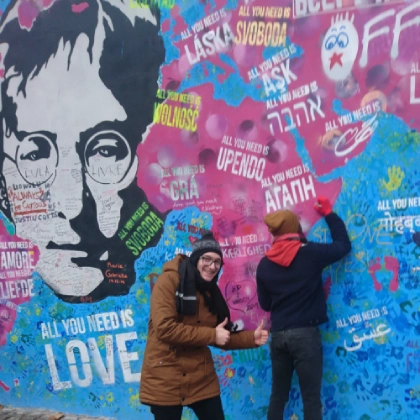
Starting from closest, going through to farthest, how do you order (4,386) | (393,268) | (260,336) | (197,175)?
1. (260,336)
2. (393,268)
3. (197,175)
4. (4,386)

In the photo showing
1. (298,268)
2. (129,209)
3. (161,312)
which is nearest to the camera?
(161,312)

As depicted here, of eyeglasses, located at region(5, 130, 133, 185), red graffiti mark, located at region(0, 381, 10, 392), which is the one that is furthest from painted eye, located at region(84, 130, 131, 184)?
red graffiti mark, located at region(0, 381, 10, 392)

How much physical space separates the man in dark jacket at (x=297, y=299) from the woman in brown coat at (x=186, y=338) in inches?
16.3

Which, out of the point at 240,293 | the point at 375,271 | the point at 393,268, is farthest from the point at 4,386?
the point at 393,268

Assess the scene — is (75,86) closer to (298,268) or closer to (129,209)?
(129,209)

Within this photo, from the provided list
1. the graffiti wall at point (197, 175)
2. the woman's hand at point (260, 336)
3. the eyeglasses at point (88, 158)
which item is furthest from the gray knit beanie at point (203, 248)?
the eyeglasses at point (88, 158)

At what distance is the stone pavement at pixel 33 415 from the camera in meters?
5.12

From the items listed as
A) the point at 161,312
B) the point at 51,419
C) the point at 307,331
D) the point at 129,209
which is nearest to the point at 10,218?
the point at 129,209

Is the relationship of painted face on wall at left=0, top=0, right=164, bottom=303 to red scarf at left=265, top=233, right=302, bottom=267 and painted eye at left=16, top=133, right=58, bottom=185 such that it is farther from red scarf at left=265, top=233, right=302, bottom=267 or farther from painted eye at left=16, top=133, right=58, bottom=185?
red scarf at left=265, top=233, right=302, bottom=267

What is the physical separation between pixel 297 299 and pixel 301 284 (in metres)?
0.11

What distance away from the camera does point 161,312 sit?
3213mm

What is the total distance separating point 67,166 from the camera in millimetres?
5121

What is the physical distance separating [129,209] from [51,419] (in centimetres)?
209
